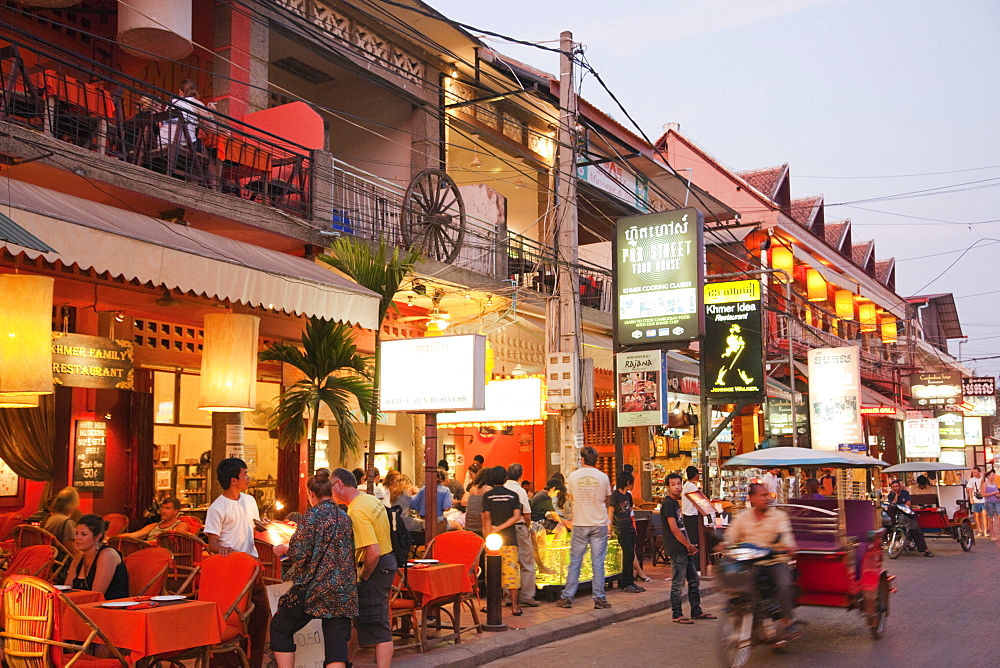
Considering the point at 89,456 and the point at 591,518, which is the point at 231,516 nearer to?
the point at 591,518

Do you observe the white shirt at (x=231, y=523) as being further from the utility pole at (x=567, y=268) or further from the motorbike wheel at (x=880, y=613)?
the utility pole at (x=567, y=268)

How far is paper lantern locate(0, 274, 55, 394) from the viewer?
9.90 m

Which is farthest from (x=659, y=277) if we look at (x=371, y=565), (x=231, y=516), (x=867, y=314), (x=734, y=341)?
(x=867, y=314)

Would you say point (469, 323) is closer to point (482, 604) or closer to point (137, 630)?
point (482, 604)

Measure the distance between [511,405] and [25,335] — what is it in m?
8.63

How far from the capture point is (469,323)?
18.8 metres

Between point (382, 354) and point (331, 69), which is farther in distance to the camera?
point (331, 69)

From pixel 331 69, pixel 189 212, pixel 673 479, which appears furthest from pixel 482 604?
pixel 331 69

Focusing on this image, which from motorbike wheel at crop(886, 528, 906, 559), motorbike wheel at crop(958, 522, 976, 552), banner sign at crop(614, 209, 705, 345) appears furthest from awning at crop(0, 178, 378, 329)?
motorbike wheel at crop(958, 522, 976, 552)

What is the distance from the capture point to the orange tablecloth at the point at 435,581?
9.50 m

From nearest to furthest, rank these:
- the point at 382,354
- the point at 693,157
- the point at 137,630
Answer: the point at 137,630 < the point at 382,354 < the point at 693,157

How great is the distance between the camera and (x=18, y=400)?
10914mm

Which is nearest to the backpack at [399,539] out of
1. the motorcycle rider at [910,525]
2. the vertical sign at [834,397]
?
the motorcycle rider at [910,525]

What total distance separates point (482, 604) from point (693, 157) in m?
29.5
